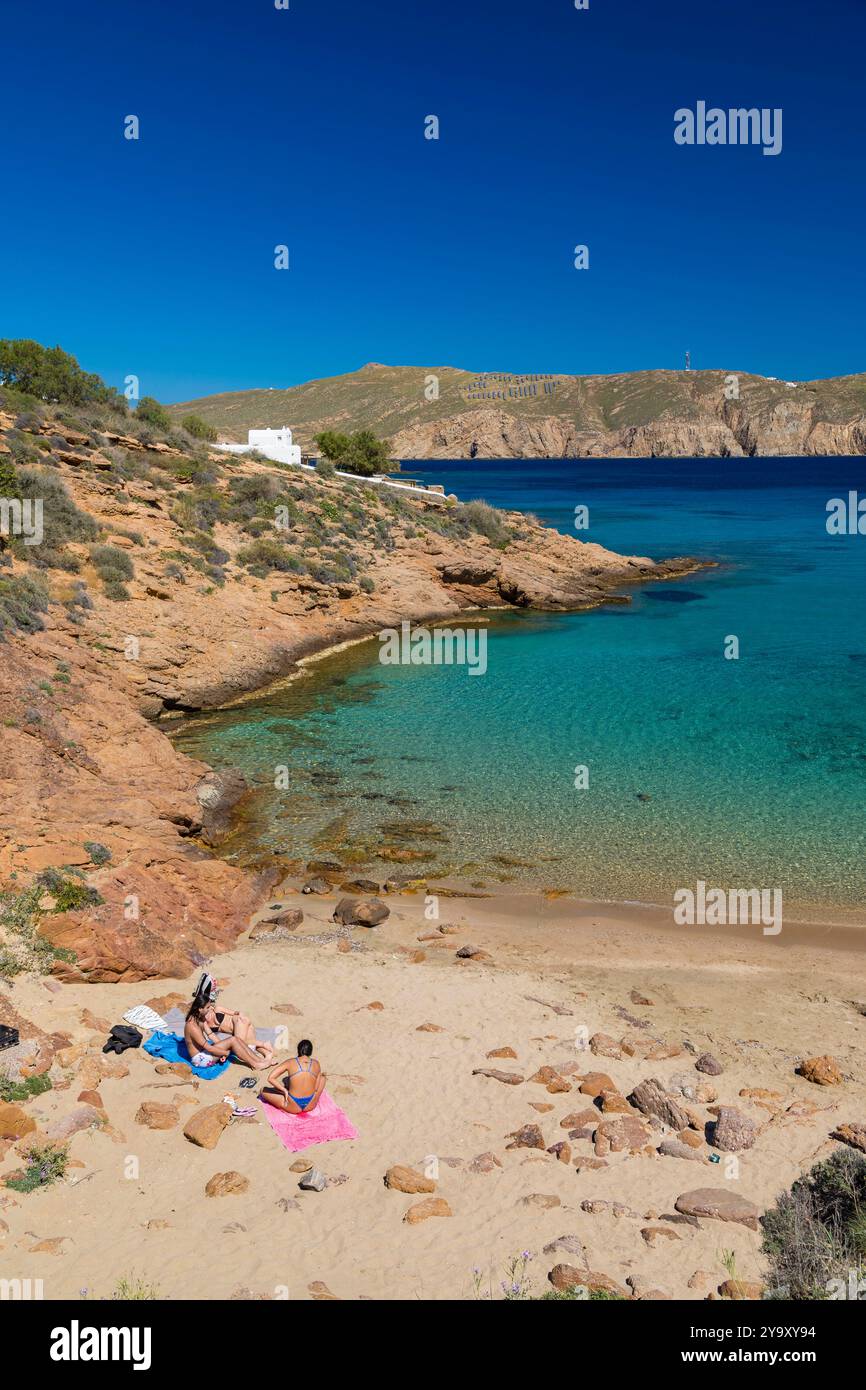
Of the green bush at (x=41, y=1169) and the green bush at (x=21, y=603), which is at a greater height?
the green bush at (x=21, y=603)

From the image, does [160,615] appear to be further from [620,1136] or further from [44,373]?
[620,1136]

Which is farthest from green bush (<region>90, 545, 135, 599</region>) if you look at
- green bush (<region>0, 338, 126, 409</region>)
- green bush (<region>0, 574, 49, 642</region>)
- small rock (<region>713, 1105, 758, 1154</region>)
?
small rock (<region>713, 1105, 758, 1154</region>)

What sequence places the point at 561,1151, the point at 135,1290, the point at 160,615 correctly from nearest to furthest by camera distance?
the point at 135,1290, the point at 561,1151, the point at 160,615

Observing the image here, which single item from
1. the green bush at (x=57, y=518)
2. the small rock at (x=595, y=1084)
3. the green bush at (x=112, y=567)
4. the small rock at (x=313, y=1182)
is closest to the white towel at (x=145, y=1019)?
the small rock at (x=313, y=1182)

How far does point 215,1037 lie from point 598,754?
11575mm

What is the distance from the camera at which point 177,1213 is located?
5.91 m

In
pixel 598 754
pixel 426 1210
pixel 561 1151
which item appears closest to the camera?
pixel 426 1210

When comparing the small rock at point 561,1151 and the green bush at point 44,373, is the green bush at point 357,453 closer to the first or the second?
the green bush at point 44,373

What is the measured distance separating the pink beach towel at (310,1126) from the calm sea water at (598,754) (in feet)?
19.6

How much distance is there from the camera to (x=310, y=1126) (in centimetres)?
698

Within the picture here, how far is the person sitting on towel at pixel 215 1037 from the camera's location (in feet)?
25.5

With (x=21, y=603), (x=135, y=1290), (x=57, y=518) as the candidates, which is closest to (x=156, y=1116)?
(x=135, y=1290)
